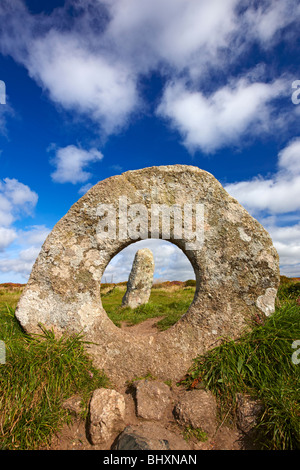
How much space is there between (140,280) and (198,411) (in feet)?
28.5

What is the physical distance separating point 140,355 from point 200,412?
1.22m

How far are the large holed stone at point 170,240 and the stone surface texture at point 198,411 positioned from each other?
651 mm

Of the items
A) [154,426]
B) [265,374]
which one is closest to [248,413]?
[265,374]

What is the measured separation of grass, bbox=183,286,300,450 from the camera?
2920 millimetres

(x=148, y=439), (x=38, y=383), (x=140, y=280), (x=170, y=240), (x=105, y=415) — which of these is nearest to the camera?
(x=148, y=439)

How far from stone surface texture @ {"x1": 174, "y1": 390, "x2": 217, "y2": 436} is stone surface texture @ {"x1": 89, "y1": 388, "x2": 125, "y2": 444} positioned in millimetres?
733

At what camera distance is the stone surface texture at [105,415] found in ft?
10.3

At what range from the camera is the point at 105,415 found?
322 cm

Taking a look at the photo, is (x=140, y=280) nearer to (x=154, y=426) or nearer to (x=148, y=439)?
(x=154, y=426)

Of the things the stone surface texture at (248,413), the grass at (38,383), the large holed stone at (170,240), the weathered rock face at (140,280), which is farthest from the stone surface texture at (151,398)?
the weathered rock face at (140,280)

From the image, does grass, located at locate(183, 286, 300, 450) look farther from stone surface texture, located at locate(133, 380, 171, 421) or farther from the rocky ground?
stone surface texture, located at locate(133, 380, 171, 421)

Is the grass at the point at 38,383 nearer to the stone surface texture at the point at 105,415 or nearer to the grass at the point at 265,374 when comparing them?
the stone surface texture at the point at 105,415
